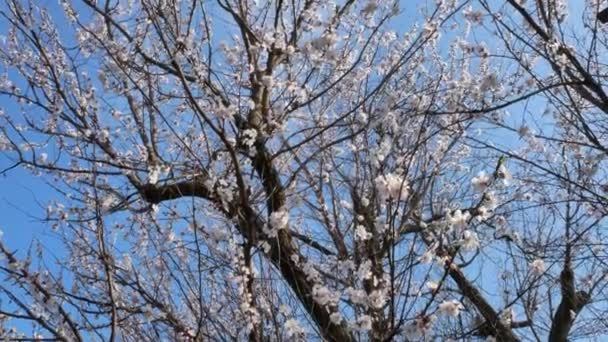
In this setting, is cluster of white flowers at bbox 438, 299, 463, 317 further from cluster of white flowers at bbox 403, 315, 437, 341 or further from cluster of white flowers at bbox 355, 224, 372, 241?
cluster of white flowers at bbox 355, 224, 372, 241

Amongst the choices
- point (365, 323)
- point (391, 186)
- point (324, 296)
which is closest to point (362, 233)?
point (324, 296)

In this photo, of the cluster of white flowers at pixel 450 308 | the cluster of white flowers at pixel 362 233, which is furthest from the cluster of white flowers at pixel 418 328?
the cluster of white flowers at pixel 362 233

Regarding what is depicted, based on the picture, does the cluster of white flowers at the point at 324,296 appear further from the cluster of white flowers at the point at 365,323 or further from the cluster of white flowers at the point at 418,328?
the cluster of white flowers at the point at 418,328

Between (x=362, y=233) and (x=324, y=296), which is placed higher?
(x=362, y=233)

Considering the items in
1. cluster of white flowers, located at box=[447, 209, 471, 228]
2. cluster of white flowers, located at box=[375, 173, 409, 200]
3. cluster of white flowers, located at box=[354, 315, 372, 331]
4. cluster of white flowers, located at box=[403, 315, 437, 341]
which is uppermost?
cluster of white flowers, located at box=[375, 173, 409, 200]

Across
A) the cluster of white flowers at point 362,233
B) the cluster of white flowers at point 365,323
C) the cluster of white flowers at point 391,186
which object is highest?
the cluster of white flowers at point 362,233

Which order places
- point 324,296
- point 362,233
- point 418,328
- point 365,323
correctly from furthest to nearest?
point 362,233, point 324,296, point 365,323, point 418,328

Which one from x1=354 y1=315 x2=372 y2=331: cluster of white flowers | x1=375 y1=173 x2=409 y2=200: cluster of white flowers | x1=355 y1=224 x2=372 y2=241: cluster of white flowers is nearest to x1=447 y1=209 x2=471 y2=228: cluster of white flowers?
x1=375 y1=173 x2=409 y2=200: cluster of white flowers

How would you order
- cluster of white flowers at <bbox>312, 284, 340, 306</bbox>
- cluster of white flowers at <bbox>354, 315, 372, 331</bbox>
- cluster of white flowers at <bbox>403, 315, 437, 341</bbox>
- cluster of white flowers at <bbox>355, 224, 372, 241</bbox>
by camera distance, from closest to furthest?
1. cluster of white flowers at <bbox>403, 315, 437, 341</bbox>
2. cluster of white flowers at <bbox>354, 315, 372, 331</bbox>
3. cluster of white flowers at <bbox>312, 284, 340, 306</bbox>
4. cluster of white flowers at <bbox>355, 224, 372, 241</bbox>

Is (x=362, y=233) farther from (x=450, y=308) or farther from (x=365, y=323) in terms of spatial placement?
(x=450, y=308)

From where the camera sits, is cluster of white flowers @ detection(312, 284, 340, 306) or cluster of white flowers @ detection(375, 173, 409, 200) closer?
cluster of white flowers @ detection(375, 173, 409, 200)

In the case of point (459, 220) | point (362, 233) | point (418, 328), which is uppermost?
point (362, 233)

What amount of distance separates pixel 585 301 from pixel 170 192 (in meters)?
3.68

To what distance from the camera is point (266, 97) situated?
4941 millimetres
